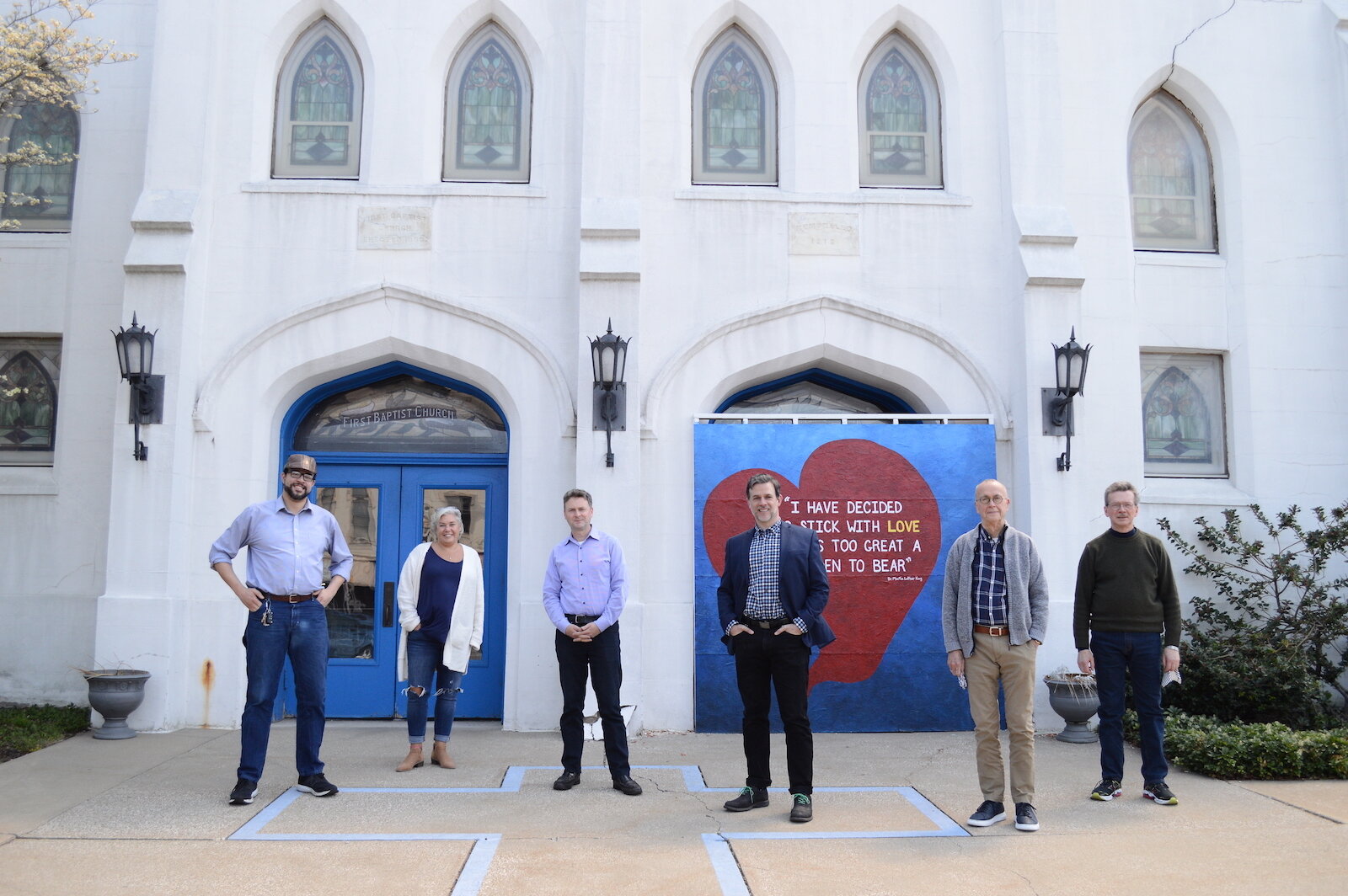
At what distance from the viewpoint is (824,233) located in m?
9.98

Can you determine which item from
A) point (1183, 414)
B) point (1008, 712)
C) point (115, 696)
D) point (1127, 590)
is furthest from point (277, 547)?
point (1183, 414)

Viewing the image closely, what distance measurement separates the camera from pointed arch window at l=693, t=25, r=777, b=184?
10266mm

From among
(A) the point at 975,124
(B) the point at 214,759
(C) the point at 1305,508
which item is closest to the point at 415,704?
(B) the point at 214,759

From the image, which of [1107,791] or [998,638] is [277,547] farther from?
[1107,791]

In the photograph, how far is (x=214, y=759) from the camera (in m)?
7.77

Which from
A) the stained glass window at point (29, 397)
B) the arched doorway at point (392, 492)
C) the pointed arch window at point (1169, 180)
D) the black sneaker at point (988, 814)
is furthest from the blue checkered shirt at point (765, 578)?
the stained glass window at point (29, 397)

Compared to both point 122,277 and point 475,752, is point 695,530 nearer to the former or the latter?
point 475,752

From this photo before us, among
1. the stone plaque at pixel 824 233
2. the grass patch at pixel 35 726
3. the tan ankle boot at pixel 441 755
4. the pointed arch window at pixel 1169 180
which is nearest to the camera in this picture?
the tan ankle boot at pixel 441 755

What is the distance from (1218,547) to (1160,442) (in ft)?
3.82

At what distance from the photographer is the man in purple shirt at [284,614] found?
20.9 ft

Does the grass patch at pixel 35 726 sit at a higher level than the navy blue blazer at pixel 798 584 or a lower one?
lower

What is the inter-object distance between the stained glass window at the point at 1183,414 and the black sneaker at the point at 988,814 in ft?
18.5

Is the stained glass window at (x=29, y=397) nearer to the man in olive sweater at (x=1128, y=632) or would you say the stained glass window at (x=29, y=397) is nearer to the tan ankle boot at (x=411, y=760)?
the tan ankle boot at (x=411, y=760)

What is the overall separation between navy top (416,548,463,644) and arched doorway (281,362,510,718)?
2372 mm
